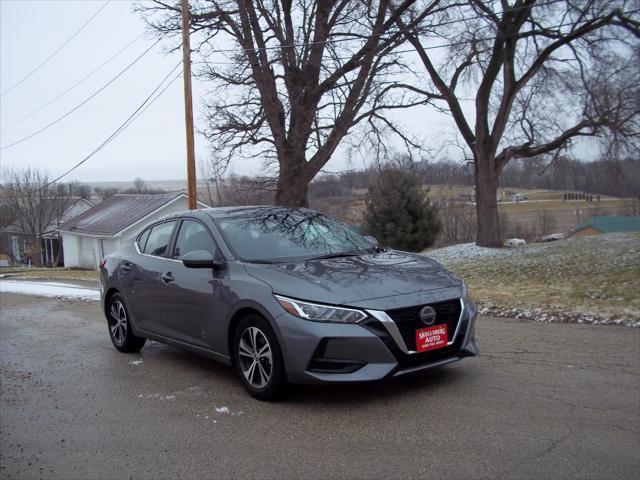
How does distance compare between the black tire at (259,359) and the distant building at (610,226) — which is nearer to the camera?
the black tire at (259,359)

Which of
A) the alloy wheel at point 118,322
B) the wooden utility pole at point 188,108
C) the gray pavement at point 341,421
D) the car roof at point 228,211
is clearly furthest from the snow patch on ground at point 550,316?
the wooden utility pole at point 188,108

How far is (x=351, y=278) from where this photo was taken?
498 centimetres

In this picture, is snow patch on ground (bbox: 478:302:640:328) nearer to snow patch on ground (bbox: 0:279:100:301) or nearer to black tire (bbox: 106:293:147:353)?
black tire (bbox: 106:293:147:353)

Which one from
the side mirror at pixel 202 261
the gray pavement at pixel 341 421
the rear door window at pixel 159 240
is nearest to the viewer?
the gray pavement at pixel 341 421

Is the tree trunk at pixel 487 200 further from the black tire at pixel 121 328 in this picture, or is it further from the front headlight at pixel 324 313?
the front headlight at pixel 324 313

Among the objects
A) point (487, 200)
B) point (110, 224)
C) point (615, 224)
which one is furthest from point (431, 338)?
point (615, 224)

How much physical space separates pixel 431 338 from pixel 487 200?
66.1 ft

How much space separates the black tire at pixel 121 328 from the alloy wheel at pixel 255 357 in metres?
2.31

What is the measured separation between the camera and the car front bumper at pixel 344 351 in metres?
4.58

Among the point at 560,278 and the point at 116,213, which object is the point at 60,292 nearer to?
the point at 560,278

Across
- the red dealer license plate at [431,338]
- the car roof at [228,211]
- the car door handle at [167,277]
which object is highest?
the car roof at [228,211]

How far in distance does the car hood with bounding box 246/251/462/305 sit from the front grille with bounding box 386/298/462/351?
0.48 feet

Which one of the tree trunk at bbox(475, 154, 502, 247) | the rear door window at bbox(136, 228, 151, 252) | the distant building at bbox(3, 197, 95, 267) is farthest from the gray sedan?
the distant building at bbox(3, 197, 95, 267)

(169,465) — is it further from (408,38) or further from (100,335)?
(408,38)
